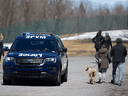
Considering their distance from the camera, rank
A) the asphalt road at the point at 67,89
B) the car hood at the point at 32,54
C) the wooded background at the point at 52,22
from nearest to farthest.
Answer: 1. the asphalt road at the point at 67,89
2. the car hood at the point at 32,54
3. the wooded background at the point at 52,22

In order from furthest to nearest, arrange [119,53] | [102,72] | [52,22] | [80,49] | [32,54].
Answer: [52,22] < [80,49] < [102,72] < [119,53] < [32,54]

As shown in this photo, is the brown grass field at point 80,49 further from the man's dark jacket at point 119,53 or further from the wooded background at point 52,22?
the man's dark jacket at point 119,53

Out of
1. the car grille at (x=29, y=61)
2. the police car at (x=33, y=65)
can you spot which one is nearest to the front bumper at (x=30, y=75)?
the police car at (x=33, y=65)

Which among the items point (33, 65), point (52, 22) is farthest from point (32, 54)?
point (52, 22)

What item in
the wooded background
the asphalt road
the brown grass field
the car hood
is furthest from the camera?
the wooded background

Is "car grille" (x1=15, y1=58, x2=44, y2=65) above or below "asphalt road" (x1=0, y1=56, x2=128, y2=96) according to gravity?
above

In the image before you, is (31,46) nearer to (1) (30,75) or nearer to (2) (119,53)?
(1) (30,75)

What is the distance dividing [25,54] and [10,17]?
4770 cm

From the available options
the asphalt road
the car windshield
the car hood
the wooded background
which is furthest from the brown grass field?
the car hood

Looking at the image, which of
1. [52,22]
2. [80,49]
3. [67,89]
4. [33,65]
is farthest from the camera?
[52,22]

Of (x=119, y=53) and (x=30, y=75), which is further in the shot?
(x=119, y=53)

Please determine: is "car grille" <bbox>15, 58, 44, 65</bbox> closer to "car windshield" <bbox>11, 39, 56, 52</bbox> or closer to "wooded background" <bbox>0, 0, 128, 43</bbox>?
"car windshield" <bbox>11, 39, 56, 52</bbox>

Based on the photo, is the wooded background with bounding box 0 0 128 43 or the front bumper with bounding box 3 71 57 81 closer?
the front bumper with bounding box 3 71 57 81

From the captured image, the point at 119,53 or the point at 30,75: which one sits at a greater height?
the point at 119,53
